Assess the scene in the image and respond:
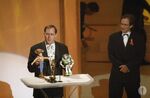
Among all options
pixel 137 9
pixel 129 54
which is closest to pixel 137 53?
pixel 129 54

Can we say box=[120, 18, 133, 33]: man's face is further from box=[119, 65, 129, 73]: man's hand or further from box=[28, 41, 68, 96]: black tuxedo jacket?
box=[28, 41, 68, 96]: black tuxedo jacket

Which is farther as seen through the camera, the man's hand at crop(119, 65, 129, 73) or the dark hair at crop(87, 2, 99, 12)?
the dark hair at crop(87, 2, 99, 12)

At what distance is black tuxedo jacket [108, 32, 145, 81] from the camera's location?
5.08 meters

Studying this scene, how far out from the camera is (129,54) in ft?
16.6

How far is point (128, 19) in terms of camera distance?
5.04 metres

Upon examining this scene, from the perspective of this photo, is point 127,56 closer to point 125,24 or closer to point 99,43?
point 125,24

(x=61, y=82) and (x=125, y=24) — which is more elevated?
(x=125, y=24)

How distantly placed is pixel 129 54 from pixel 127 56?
4 cm

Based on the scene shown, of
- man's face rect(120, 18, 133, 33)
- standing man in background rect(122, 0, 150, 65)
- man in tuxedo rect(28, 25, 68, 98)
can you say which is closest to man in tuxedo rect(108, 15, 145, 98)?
man's face rect(120, 18, 133, 33)

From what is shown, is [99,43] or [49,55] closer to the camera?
[49,55]

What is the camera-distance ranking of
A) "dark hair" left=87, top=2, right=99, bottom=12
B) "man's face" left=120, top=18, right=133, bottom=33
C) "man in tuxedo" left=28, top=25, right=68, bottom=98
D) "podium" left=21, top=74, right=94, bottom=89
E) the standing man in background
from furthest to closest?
"dark hair" left=87, top=2, right=99, bottom=12 → the standing man in background → "man's face" left=120, top=18, right=133, bottom=33 → "man in tuxedo" left=28, top=25, right=68, bottom=98 → "podium" left=21, top=74, right=94, bottom=89

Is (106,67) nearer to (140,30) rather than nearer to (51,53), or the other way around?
(140,30)

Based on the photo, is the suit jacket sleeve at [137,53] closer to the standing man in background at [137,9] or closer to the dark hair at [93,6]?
the standing man in background at [137,9]

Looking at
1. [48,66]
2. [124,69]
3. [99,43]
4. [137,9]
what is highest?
[137,9]
